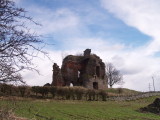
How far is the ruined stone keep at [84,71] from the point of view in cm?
6469

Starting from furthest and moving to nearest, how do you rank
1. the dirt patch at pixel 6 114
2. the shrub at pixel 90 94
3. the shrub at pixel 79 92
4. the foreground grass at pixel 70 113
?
the shrub at pixel 90 94 < the shrub at pixel 79 92 < the foreground grass at pixel 70 113 < the dirt patch at pixel 6 114

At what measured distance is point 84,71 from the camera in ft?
220

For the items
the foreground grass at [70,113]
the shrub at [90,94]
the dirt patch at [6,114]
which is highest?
the shrub at [90,94]

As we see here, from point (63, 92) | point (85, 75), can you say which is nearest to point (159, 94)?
point (85, 75)

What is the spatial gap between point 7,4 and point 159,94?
216ft

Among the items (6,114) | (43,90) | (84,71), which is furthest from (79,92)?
(6,114)

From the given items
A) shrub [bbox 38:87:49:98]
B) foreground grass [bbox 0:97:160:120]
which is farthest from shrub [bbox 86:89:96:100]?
foreground grass [bbox 0:97:160:120]

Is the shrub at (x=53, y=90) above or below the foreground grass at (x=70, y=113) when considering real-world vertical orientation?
above

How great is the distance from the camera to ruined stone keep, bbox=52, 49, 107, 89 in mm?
64688

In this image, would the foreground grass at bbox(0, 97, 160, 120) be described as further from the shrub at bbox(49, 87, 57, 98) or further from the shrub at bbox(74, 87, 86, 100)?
the shrub at bbox(74, 87, 86, 100)

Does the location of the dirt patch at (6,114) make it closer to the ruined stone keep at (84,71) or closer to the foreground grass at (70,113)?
the foreground grass at (70,113)

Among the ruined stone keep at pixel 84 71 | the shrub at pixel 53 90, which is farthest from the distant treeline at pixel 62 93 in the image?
the ruined stone keep at pixel 84 71

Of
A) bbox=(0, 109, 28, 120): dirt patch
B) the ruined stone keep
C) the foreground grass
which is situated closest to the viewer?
bbox=(0, 109, 28, 120): dirt patch

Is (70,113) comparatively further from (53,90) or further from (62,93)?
(62,93)
